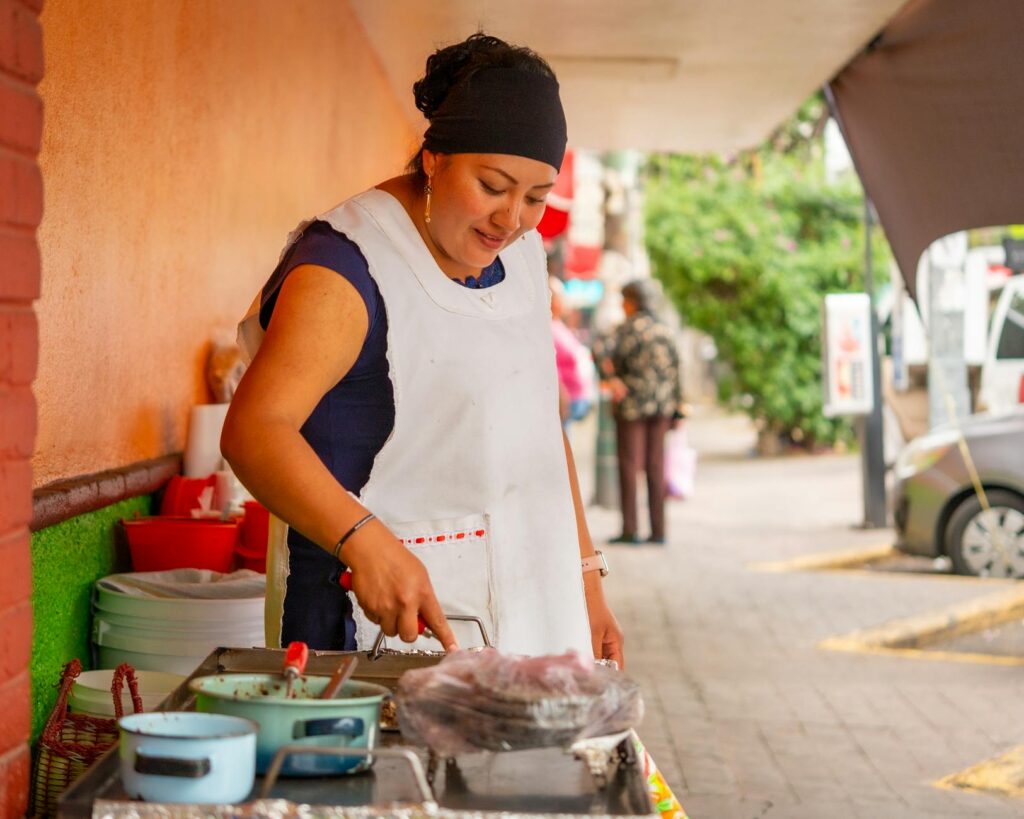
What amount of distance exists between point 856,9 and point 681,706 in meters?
3.86

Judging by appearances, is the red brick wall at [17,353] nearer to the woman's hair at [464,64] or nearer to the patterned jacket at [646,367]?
the woman's hair at [464,64]

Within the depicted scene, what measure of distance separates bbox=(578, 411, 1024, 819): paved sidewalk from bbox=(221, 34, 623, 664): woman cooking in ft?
9.80

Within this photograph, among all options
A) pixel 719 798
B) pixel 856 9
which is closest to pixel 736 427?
pixel 856 9

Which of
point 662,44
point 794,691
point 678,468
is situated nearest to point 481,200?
point 794,691

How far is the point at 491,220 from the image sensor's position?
2660mm

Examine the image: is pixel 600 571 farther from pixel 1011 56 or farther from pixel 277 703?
pixel 1011 56

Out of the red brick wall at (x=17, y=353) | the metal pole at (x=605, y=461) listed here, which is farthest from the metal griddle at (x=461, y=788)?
the metal pole at (x=605, y=461)

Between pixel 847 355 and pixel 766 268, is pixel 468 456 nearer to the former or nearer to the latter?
pixel 847 355

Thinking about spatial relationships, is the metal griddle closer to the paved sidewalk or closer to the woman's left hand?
the woman's left hand

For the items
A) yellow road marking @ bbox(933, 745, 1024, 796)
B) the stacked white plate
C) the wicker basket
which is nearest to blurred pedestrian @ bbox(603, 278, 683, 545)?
yellow road marking @ bbox(933, 745, 1024, 796)

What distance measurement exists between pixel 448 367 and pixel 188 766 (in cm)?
108

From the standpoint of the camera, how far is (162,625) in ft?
12.3

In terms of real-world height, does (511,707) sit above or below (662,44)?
below

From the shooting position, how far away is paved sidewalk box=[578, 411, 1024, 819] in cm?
568
